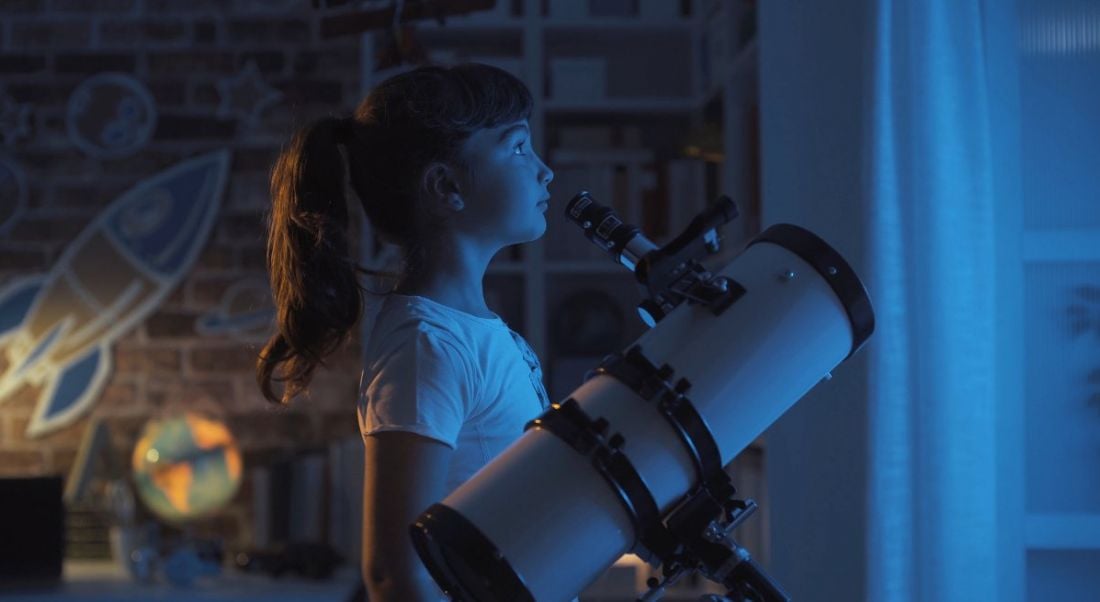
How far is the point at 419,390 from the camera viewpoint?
1157mm

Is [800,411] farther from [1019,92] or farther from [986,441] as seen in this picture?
[1019,92]

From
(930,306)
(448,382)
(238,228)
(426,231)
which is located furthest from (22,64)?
(930,306)

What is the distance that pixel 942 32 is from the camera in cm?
154

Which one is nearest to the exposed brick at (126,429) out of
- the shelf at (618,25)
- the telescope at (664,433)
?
the shelf at (618,25)

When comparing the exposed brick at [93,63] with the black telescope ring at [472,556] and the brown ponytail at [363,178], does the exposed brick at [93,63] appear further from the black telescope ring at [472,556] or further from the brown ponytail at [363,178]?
the black telescope ring at [472,556]

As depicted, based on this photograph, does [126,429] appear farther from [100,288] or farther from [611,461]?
[611,461]

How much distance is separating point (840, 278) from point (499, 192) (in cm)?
44

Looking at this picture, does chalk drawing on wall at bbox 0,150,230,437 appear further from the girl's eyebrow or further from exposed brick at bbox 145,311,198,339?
the girl's eyebrow

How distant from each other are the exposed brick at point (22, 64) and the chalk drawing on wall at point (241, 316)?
2.79ft

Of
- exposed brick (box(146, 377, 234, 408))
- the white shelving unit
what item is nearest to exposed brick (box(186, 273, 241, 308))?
exposed brick (box(146, 377, 234, 408))

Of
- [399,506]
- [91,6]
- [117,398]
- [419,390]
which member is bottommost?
[117,398]

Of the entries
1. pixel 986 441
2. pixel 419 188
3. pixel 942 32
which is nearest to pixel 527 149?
pixel 419 188

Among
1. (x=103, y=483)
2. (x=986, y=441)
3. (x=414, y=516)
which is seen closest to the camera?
(x=414, y=516)

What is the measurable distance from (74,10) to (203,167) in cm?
59
